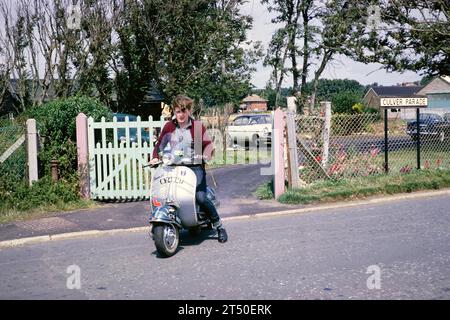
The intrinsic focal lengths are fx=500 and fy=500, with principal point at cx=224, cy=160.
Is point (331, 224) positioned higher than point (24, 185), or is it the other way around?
point (24, 185)

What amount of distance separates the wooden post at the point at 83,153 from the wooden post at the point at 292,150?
386 centimetres

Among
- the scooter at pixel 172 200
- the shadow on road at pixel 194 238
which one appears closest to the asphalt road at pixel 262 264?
the shadow on road at pixel 194 238

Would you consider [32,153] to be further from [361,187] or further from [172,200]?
[361,187]

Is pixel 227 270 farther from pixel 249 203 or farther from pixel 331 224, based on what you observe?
pixel 249 203

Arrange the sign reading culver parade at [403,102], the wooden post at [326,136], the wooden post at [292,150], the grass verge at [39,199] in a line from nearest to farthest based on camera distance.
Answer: the grass verge at [39,199] → the wooden post at [292,150] → the wooden post at [326,136] → the sign reading culver parade at [403,102]

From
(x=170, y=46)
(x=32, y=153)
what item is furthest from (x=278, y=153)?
(x=170, y=46)

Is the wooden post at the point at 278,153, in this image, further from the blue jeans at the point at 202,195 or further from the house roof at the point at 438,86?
the house roof at the point at 438,86

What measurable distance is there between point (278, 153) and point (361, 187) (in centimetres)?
176

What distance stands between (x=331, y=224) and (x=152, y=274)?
3.25 meters

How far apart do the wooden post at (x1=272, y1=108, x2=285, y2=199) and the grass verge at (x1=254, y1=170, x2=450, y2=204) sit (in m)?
0.20

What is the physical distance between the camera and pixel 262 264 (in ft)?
17.7

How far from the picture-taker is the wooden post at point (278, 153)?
952 centimetres

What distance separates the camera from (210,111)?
2083 cm
